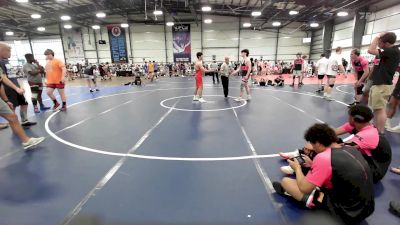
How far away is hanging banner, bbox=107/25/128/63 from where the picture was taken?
3089 centimetres

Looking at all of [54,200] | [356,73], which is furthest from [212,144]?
[356,73]

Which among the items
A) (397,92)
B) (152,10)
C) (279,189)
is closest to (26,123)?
(279,189)

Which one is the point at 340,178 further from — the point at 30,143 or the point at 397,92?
the point at 30,143

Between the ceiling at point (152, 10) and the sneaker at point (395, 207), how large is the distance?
19.9 meters

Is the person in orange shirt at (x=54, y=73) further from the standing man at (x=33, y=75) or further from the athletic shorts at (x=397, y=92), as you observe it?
the athletic shorts at (x=397, y=92)

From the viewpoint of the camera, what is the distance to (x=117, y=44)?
103 ft

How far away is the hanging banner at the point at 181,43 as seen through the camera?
3123cm

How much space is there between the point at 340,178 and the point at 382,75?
12.5 feet

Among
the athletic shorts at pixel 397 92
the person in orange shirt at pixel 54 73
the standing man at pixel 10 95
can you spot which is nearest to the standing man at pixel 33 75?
the person in orange shirt at pixel 54 73

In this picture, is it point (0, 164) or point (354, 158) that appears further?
point (0, 164)

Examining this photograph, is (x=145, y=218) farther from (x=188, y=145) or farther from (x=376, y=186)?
(x=376, y=186)

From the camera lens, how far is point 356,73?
820cm

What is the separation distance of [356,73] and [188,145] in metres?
6.87

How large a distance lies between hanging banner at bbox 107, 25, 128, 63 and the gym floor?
86.7ft
